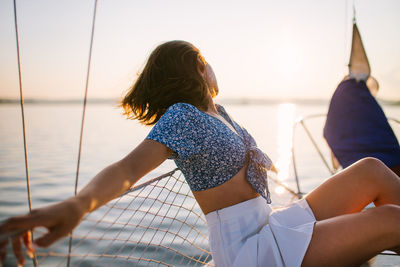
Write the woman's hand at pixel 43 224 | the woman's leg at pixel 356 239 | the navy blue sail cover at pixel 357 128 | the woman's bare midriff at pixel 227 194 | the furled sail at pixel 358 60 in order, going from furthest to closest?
1. the furled sail at pixel 358 60
2. the navy blue sail cover at pixel 357 128
3. the woman's bare midriff at pixel 227 194
4. the woman's leg at pixel 356 239
5. the woman's hand at pixel 43 224

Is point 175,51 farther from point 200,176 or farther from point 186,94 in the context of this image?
point 200,176

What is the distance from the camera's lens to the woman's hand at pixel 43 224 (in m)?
0.63

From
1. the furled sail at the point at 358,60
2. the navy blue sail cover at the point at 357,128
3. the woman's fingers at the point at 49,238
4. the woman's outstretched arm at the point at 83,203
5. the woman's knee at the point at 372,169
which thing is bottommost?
the navy blue sail cover at the point at 357,128

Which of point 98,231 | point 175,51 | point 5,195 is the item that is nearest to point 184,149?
point 175,51

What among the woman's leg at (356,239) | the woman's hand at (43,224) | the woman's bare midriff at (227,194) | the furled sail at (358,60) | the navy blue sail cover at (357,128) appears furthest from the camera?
the furled sail at (358,60)

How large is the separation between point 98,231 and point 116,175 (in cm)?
229

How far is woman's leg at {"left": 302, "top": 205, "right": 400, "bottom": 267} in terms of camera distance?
1.02 metres

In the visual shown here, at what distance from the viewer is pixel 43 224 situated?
2.12 feet

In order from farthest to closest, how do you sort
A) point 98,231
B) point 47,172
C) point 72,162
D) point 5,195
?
point 72,162
point 47,172
point 5,195
point 98,231

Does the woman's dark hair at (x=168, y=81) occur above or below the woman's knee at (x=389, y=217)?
above

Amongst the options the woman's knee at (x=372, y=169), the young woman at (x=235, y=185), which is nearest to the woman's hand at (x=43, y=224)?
the young woman at (x=235, y=185)

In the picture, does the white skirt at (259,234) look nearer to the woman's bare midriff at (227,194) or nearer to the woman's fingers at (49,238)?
the woman's bare midriff at (227,194)

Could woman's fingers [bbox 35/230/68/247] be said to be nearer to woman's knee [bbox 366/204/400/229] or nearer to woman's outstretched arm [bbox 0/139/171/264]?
woman's outstretched arm [bbox 0/139/171/264]

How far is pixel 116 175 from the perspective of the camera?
0.84m
